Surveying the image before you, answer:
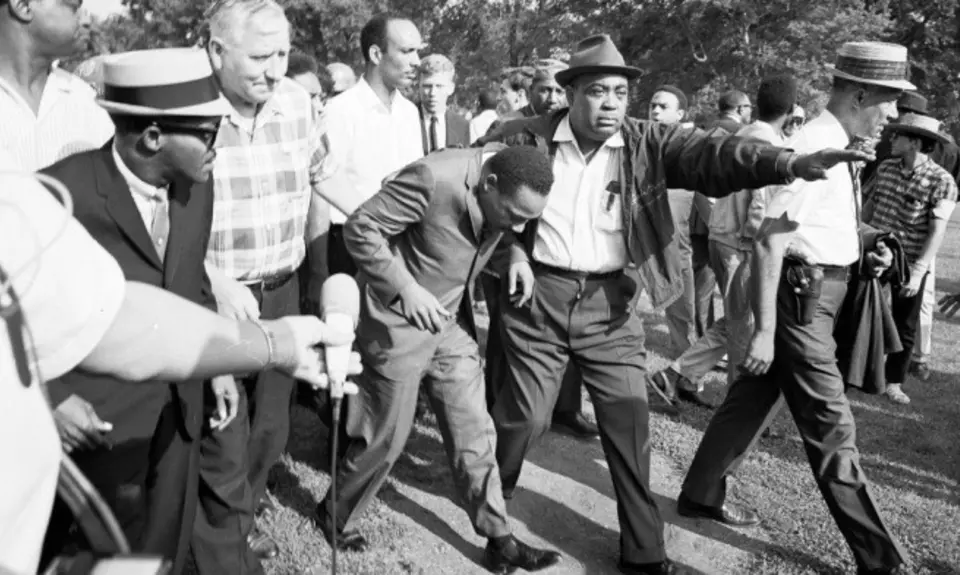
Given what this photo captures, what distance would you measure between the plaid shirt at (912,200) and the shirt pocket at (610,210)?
3.29 meters

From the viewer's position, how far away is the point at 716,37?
19625 mm

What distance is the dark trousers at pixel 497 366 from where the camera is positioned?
4.73 metres

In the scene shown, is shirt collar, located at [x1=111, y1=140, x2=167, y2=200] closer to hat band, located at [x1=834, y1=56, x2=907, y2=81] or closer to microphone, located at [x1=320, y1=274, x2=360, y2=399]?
microphone, located at [x1=320, y1=274, x2=360, y2=399]

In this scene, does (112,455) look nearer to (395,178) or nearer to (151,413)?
(151,413)

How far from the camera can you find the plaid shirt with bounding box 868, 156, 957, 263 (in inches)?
267

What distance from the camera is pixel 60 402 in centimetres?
254

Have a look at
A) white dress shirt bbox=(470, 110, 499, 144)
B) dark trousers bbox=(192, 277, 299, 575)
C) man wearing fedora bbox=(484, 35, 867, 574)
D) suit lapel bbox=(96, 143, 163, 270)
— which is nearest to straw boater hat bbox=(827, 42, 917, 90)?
man wearing fedora bbox=(484, 35, 867, 574)

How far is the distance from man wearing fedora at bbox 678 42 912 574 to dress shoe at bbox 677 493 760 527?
2.17 feet

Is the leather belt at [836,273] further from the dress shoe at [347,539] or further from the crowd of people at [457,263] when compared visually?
the dress shoe at [347,539]

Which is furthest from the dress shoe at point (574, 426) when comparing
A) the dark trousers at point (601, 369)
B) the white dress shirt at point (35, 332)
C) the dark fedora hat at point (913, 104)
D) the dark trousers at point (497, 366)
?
the white dress shirt at point (35, 332)

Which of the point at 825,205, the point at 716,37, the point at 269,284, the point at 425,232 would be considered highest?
the point at 825,205

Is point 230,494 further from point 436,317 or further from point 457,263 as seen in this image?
point 457,263

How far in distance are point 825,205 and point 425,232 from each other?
1.67m

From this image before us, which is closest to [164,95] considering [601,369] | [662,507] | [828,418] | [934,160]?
[601,369]
